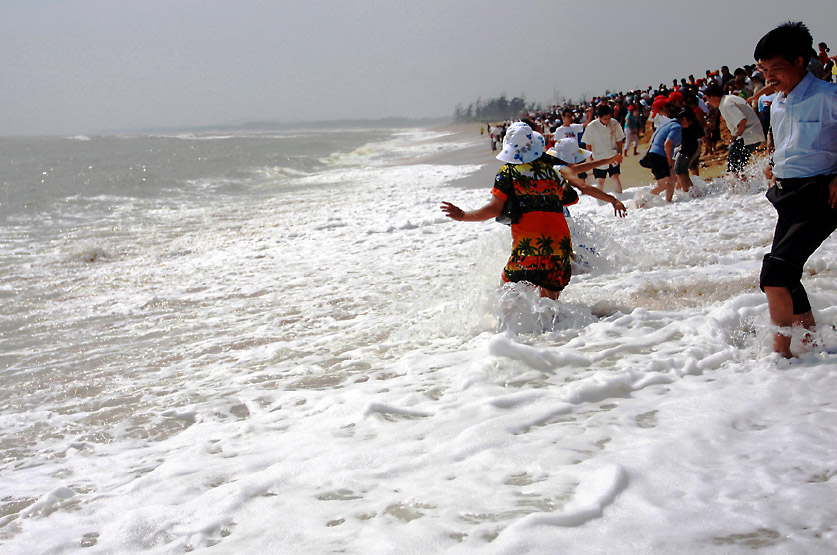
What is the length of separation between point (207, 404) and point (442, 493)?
2195mm

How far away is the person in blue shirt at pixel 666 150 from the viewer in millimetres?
10453

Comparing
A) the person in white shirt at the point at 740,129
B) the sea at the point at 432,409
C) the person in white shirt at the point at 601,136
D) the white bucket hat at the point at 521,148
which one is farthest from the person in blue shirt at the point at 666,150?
the white bucket hat at the point at 521,148

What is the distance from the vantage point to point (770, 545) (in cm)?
219

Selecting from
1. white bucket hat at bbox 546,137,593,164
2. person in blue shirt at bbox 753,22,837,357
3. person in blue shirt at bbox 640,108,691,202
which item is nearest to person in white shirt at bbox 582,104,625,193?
person in blue shirt at bbox 640,108,691,202

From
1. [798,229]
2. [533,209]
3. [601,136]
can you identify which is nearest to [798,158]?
[798,229]

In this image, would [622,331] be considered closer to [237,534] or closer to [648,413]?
[648,413]

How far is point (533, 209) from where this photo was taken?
4.98 m

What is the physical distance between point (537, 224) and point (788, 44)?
2.09 m

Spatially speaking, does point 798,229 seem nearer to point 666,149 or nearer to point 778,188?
point 778,188

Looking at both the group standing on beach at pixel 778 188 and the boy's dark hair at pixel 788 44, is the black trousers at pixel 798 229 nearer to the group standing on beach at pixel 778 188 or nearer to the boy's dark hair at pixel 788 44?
the group standing on beach at pixel 778 188

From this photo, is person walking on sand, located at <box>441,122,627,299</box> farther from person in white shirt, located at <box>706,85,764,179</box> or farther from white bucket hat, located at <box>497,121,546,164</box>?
person in white shirt, located at <box>706,85,764,179</box>

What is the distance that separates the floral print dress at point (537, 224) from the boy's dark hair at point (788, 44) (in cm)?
186

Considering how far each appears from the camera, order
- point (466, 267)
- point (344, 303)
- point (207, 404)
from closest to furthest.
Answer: point (207, 404) < point (344, 303) < point (466, 267)

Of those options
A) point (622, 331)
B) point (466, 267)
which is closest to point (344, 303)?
point (466, 267)
